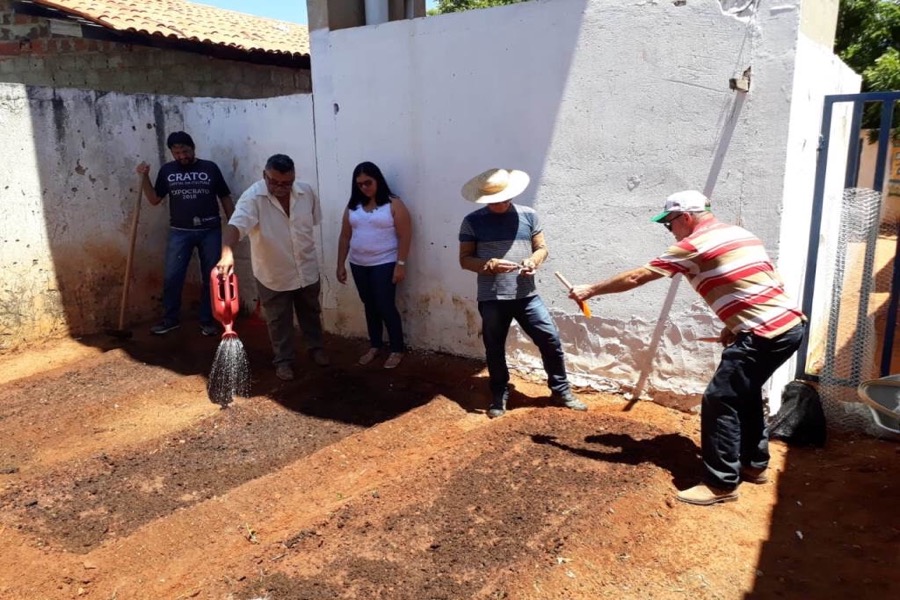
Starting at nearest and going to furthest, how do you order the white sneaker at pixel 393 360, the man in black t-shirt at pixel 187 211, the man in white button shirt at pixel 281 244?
the man in white button shirt at pixel 281 244
the white sneaker at pixel 393 360
the man in black t-shirt at pixel 187 211

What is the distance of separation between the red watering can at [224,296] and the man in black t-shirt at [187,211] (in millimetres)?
1991

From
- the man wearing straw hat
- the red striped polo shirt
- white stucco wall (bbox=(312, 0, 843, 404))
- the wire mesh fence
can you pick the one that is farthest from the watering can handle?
the wire mesh fence

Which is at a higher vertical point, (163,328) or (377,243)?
(377,243)

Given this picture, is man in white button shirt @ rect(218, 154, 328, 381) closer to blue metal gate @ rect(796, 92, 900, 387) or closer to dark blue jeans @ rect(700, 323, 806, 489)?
dark blue jeans @ rect(700, 323, 806, 489)

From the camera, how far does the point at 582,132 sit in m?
4.40

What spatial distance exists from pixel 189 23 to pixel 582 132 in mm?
6891

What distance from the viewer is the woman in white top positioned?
5289mm

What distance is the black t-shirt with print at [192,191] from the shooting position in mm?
6344

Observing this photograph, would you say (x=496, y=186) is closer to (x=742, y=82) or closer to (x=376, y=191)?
(x=376, y=191)

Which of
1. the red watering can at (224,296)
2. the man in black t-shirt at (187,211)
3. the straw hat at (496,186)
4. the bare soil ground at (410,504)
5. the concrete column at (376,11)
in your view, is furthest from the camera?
the man in black t-shirt at (187,211)

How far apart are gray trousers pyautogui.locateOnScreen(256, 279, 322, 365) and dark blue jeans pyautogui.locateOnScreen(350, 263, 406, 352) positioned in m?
0.39

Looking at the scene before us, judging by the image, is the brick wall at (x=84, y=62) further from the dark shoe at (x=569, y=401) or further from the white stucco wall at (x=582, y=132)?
the dark shoe at (x=569, y=401)

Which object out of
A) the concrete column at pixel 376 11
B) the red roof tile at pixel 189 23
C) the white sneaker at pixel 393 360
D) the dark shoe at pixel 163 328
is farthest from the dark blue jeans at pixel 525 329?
the red roof tile at pixel 189 23

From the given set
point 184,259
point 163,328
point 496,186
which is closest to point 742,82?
point 496,186
